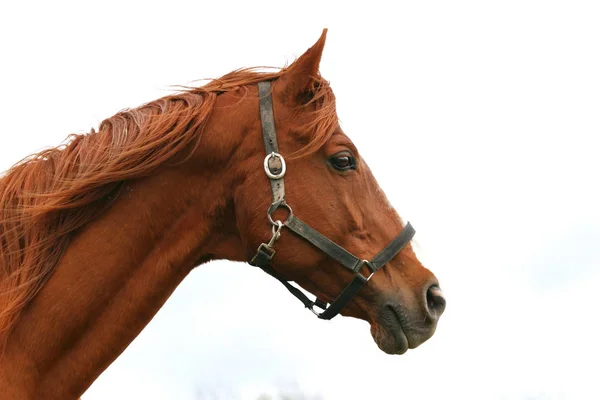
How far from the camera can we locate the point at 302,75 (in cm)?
498

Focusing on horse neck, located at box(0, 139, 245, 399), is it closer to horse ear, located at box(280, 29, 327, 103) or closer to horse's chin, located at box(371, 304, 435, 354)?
horse ear, located at box(280, 29, 327, 103)

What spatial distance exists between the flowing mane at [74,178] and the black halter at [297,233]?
Result: 227 millimetres

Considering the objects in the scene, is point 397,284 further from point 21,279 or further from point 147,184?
point 21,279

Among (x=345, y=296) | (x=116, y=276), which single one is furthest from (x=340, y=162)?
(x=116, y=276)

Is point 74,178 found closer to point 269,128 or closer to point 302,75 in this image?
point 269,128

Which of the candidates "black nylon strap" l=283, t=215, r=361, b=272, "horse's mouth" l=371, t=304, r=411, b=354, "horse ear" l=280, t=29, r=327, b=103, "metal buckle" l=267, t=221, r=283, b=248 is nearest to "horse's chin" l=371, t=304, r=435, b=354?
"horse's mouth" l=371, t=304, r=411, b=354

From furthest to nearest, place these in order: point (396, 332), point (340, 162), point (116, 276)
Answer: point (340, 162) → point (396, 332) → point (116, 276)

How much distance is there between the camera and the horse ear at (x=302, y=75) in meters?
4.90

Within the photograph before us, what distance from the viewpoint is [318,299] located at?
198 inches

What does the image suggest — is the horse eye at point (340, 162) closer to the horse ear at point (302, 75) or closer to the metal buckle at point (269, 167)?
the metal buckle at point (269, 167)

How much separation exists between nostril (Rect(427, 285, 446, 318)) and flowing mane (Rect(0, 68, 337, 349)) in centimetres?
137

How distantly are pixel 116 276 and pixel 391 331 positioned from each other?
2.01 m

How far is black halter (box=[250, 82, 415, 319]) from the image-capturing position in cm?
470

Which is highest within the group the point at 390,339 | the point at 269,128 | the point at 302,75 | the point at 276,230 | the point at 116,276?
the point at 302,75
